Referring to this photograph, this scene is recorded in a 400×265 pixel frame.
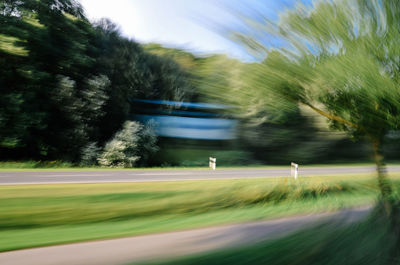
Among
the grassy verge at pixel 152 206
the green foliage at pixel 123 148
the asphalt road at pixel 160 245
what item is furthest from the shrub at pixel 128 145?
the asphalt road at pixel 160 245

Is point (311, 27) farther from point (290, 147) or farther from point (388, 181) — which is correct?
point (388, 181)

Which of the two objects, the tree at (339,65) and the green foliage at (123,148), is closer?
the tree at (339,65)

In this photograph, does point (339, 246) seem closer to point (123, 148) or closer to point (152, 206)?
point (152, 206)

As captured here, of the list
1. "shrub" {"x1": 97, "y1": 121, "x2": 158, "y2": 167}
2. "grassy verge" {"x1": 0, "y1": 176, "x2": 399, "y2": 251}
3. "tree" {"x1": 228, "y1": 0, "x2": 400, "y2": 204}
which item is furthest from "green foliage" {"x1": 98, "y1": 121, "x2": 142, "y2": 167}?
"tree" {"x1": 228, "y1": 0, "x2": 400, "y2": 204}

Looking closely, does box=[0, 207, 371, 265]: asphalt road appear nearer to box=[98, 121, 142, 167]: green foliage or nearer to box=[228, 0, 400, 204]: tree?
box=[228, 0, 400, 204]: tree

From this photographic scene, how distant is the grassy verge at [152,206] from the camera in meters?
1.67

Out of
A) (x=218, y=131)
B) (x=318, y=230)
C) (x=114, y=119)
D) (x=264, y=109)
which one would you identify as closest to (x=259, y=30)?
(x=264, y=109)

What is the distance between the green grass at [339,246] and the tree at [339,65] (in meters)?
0.20

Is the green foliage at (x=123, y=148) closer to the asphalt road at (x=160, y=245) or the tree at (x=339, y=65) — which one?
the asphalt road at (x=160, y=245)

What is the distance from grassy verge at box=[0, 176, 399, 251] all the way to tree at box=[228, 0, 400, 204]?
0.34 m

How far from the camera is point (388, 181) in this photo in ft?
5.26

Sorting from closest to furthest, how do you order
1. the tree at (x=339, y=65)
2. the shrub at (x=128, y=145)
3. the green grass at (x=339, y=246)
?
1. the tree at (x=339, y=65)
2. the green grass at (x=339, y=246)
3. the shrub at (x=128, y=145)

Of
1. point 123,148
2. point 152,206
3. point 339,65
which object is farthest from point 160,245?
point 123,148

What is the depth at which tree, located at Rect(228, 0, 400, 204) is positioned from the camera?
125 centimetres
